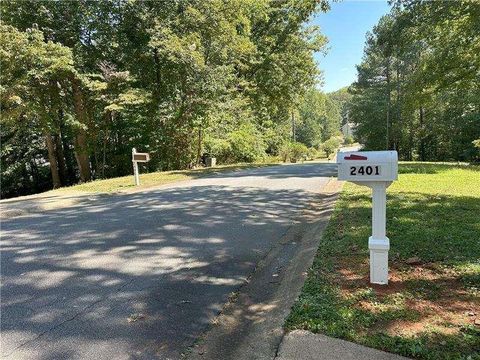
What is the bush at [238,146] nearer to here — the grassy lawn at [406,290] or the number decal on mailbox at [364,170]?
the grassy lawn at [406,290]

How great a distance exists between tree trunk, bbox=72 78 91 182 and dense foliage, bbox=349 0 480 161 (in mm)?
13479

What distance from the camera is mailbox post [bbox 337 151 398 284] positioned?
Answer: 2926 mm

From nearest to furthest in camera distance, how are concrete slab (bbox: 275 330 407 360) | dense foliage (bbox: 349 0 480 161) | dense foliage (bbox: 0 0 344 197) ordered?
concrete slab (bbox: 275 330 407 360)
dense foliage (bbox: 349 0 480 161)
dense foliage (bbox: 0 0 344 197)

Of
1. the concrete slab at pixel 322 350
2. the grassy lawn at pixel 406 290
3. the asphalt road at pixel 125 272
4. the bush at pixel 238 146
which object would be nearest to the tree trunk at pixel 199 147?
the bush at pixel 238 146

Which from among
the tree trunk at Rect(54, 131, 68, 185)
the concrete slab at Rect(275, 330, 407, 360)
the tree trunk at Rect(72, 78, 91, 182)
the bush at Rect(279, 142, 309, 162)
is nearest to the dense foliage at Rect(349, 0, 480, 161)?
the bush at Rect(279, 142, 309, 162)

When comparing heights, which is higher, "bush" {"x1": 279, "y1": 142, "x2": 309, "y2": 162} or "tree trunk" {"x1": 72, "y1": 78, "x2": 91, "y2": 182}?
"tree trunk" {"x1": 72, "y1": 78, "x2": 91, "y2": 182}

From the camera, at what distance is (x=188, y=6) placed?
15594mm

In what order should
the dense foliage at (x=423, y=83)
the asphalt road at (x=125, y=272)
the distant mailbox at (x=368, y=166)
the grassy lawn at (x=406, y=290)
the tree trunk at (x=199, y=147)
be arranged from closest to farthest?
the grassy lawn at (x=406, y=290) < the asphalt road at (x=125, y=272) < the distant mailbox at (x=368, y=166) < the dense foliage at (x=423, y=83) < the tree trunk at (x=199, y=147)

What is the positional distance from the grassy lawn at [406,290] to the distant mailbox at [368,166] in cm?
97

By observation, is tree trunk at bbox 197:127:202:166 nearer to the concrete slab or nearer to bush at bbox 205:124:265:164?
bush at bbox 205:124:265:164

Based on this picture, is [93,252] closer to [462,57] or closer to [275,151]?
[462,57]

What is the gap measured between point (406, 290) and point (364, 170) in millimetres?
1081

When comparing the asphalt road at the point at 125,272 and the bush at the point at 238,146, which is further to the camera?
the bush at the point at 238,146

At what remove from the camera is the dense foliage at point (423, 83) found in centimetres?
1344
